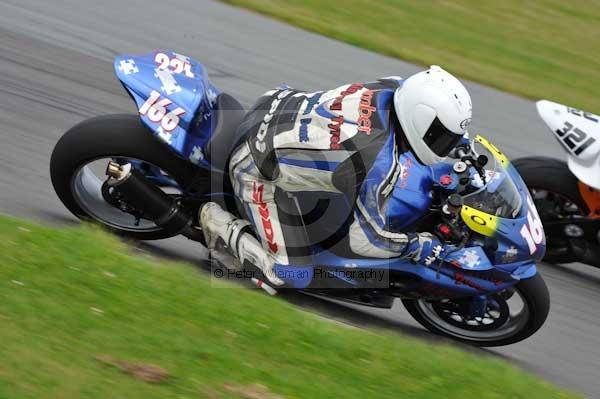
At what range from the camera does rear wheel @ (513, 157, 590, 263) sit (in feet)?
22.0

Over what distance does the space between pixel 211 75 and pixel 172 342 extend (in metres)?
4.90

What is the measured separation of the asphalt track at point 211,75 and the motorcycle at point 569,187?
0.29m

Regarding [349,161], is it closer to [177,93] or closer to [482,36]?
[177,93]

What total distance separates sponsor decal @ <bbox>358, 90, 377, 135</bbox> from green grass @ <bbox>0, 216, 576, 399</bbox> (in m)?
1.09

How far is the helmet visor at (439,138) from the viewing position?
4938 mm

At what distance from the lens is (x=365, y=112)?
5082 millimetres

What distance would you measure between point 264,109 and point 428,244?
4.14ft

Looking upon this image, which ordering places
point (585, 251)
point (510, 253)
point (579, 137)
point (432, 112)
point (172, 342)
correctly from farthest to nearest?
point (585, 251) → point (579, 137) → point (510, 253) → point (432, 112) → point (172, 342)

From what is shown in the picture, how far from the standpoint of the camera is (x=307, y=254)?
5.46 metres

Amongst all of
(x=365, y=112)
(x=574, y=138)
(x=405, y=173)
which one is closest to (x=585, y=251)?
(x=574, y=138)

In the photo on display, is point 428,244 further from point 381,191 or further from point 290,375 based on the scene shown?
point 290,375

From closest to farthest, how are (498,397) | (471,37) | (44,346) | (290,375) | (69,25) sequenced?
1. (44,346)
2. (290,375)
3. (498,397)
4. (69,25)
5. (471,37)

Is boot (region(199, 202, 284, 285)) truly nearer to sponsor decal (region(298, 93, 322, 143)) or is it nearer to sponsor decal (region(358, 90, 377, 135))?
sponsor decal (region(298, 93, 322, 143))

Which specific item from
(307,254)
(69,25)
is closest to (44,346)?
(307,254)
